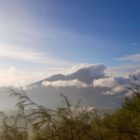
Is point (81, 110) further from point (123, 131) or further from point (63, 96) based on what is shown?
point (123, 131)

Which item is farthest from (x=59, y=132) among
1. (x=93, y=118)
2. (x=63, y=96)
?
(x=93, y=118)

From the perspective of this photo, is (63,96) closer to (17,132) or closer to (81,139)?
(81,139)

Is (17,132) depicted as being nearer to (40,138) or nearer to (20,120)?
(20,120)

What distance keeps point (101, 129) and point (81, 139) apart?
131cm

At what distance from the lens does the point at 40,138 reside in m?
19.6

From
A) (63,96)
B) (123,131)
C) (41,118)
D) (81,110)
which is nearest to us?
(123,131)

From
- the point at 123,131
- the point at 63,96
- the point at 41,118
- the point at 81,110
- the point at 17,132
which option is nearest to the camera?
the point at 123,131

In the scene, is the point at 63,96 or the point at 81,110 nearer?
the point at 63,96

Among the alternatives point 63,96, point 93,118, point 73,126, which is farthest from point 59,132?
point 93,118

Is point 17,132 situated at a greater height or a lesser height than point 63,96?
lesser

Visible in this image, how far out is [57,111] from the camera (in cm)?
1953

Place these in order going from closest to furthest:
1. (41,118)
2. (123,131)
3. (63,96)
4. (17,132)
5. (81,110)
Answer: (123,131) < (41,118) < (63,96) < (81,110) < (17,132)

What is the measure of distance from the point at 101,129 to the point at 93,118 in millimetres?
2549

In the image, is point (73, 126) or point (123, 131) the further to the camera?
point (73, 126)
